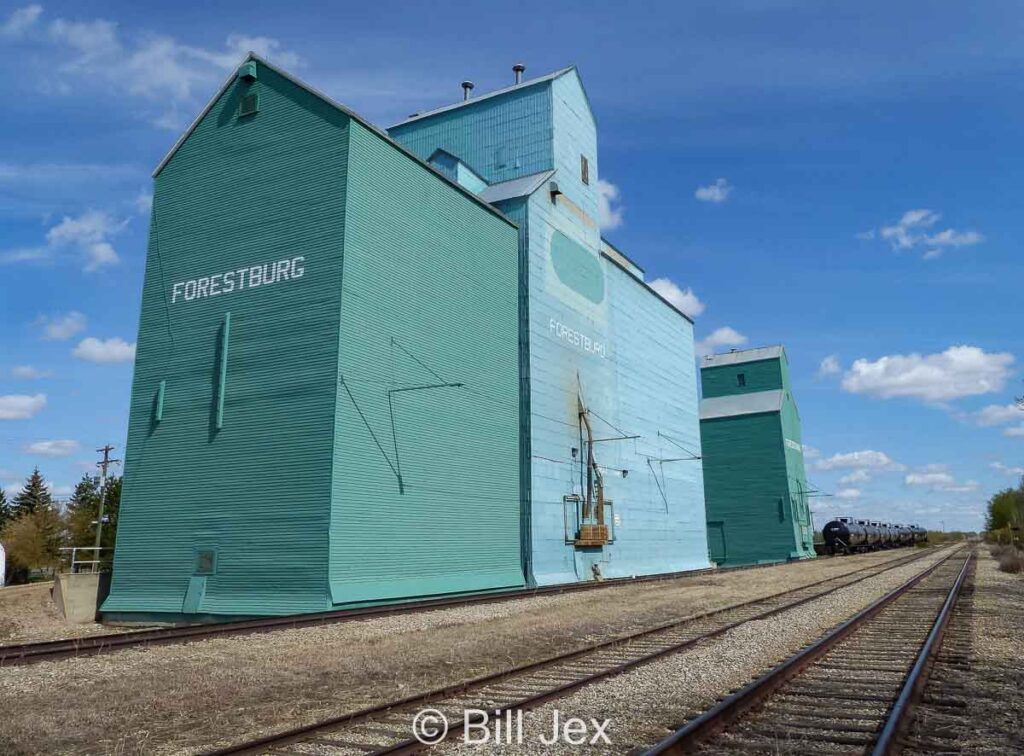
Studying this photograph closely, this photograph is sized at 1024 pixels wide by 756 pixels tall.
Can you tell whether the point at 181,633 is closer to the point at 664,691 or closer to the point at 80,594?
the point at 664,691

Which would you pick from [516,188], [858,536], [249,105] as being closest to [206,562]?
[249,105]

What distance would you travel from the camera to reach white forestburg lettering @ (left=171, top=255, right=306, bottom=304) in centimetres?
2102

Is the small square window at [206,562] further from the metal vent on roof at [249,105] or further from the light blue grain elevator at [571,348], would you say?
the metal vent on roof at [249,105]

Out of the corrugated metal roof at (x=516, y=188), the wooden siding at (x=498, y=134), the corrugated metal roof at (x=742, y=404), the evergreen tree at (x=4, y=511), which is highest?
the wooden siding at (x=498, y=134)

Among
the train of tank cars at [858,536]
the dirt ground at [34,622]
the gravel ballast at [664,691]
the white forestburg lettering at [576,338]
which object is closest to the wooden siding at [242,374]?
the dirt ground at [34,622]

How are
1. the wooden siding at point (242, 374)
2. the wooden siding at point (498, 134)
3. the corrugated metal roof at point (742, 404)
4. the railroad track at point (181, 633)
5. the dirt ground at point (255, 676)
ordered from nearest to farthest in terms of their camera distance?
the dirt ground at point (255, 676) < the railroad track at point (181, 633) < the wooden siding at point (242, 374) < the wooden siding at point (498, 134) < the corrugated metal roof at point (742, 404)

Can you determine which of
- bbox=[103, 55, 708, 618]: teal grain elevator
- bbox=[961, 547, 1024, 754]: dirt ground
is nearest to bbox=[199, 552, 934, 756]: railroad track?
bbox=[961, 547, 1024, 754]: dirt ground

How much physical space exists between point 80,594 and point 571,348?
19.5 metres

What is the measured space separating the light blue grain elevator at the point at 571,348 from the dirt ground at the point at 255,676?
1180cm

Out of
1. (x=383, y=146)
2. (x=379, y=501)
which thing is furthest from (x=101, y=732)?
(x=383, y=146)

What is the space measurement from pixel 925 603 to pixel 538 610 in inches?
392

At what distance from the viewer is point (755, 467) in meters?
54.0

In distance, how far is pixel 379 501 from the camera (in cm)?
2009

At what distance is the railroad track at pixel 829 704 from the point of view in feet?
20.3
